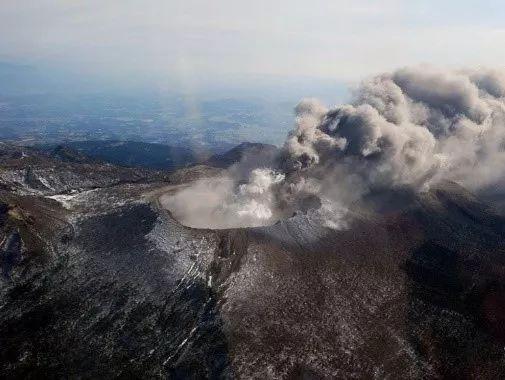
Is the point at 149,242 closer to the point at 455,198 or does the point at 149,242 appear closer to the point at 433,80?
the point at 455,198

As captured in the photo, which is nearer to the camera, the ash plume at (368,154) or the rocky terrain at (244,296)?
the rocky terrain at (244,296)

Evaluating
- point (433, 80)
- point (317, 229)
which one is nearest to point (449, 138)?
point (433, 80)

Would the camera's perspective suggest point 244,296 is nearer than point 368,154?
Yes

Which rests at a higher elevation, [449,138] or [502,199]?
[449,138]
